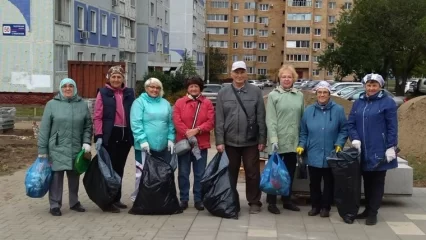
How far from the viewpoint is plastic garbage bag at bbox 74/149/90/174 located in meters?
7.43

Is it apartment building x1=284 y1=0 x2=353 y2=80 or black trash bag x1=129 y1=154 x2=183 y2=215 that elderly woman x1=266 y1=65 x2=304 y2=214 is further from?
apartment building x1=284 y1=0 x2=353 y2=80

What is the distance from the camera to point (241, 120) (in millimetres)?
7414

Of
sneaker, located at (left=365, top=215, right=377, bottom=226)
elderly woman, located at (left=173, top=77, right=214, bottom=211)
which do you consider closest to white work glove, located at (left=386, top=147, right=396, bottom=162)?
sneaker, located at (left=365, top=215, right=377, bottom=226)

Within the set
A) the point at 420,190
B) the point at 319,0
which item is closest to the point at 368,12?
the point at 420,190

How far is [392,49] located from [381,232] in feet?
144

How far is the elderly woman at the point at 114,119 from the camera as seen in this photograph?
755cm

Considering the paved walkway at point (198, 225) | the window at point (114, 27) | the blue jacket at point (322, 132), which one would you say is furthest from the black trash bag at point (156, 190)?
the window at point (114, 27)

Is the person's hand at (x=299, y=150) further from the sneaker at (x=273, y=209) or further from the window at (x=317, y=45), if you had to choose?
the window at (x=317, y=45)

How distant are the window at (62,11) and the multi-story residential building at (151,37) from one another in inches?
602

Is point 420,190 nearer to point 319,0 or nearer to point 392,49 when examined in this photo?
point 392,49

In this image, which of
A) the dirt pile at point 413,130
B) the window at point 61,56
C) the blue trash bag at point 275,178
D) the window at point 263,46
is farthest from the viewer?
the window at point 263,46

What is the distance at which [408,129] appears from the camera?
1287cm

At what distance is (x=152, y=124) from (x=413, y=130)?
7.29m

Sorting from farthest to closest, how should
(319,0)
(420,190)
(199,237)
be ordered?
(319,0) → (420,190) → (199,237)
